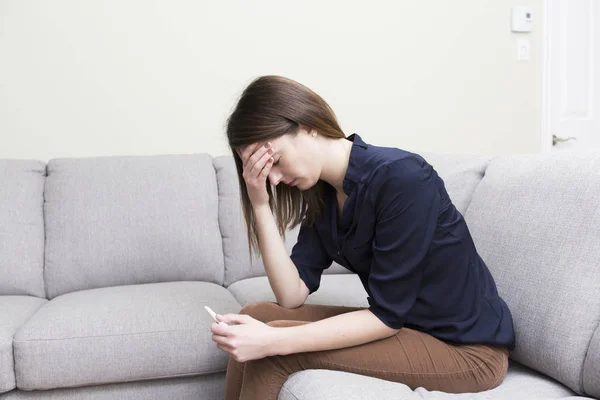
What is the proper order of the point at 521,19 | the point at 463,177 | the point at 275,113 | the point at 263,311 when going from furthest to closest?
the point at 521,19, the point at 463,177, the point at 263,311, the point at 275,113

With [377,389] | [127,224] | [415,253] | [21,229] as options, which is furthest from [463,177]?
[21,229]

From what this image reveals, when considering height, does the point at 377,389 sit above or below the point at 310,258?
below

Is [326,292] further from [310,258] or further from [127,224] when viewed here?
[127,224]

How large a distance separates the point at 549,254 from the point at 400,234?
351 millimetres

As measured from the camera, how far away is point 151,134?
2.69 meters

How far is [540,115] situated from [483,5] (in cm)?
61

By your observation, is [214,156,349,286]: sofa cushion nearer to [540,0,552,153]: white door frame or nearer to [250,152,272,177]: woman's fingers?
[250,152,272,177]: woman's fingers

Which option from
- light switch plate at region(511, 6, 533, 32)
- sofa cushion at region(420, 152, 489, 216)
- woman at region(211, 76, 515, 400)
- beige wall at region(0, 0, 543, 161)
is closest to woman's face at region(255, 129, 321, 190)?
woman at region(211, 76, 515, 400)

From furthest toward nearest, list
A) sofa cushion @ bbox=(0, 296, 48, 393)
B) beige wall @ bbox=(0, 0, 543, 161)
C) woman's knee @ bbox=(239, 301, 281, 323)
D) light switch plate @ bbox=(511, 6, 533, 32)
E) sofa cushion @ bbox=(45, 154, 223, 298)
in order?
light switch plate @ bbox=(511, 6, 533, 32) → beige wall @ bbox=(0, 0, 543, 161) → sofa cushion @ bbox=(45, 154, 223, 298) → sofa cushion @ bbox=(0, 296, 48, 393) → woman's knee @ bbox=(239, 301, 281, 323)

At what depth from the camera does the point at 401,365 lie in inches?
49.3

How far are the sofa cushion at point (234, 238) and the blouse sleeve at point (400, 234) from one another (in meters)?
1.01

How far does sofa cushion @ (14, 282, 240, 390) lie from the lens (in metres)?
1.62

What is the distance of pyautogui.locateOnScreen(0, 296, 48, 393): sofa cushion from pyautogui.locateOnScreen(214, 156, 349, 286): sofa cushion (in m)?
0.62

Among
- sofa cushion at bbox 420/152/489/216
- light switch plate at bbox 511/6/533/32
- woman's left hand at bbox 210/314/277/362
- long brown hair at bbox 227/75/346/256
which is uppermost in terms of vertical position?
light switch plate at bbox 511/6/533/32
